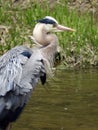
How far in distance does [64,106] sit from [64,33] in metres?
4.97

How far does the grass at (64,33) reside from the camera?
1465 centimetres

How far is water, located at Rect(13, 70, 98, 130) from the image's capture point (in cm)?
930

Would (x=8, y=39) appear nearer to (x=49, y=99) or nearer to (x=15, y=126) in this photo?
(x=49, y=99)

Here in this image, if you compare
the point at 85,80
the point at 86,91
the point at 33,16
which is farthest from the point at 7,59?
the point at 33,16

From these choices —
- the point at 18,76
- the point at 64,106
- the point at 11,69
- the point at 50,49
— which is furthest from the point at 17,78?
the point at 64,106

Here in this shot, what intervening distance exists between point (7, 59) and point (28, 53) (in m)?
0.29

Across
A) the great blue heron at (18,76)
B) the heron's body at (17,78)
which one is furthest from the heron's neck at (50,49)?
the heron's body at (17,78)

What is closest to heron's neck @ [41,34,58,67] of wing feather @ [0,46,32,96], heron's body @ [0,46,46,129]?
heron's body @ [0,46,46,129]

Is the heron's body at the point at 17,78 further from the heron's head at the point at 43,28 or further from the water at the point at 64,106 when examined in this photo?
the water at the point at 64,106

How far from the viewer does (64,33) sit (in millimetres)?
15180

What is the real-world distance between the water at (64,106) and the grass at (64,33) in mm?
1680

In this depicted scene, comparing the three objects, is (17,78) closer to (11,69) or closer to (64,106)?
(11,69)

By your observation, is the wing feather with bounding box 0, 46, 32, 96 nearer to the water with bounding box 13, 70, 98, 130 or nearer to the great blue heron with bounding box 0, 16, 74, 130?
the great blue heron with bounding box 0, 16, 74, 130

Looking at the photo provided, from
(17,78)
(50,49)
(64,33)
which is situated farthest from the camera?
(64,33)
